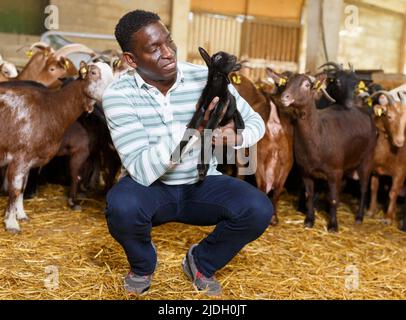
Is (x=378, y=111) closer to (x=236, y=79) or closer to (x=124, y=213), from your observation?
(x=236, y=79)

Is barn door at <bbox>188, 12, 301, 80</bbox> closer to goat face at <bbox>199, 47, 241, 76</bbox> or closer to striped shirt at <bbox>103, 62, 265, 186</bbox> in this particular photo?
striped shirt at <bbox>103, 62, 265, 186</bbox>

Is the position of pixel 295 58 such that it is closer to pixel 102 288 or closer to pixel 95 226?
pixel 95 226

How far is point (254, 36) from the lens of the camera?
15953mm

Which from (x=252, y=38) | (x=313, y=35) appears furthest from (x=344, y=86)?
(x=252, y=38)

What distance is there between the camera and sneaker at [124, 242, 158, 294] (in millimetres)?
3334

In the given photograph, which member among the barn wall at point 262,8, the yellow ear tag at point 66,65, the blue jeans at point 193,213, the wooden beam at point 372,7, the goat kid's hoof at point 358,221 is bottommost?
the goat kid's hoof at point 358,221

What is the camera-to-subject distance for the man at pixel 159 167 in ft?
9.93

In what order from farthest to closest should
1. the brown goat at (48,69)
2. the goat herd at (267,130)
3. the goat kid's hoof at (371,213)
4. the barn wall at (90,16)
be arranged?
the barn wall at (90,16)
the brown goat at (48,69)
the goat kid's hoof at (371,213)
the goat herd at (267,130)

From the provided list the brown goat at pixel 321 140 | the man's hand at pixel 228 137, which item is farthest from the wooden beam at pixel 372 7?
the man's hand at pixel 228 137

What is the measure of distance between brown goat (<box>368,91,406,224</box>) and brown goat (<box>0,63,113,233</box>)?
2.96 m

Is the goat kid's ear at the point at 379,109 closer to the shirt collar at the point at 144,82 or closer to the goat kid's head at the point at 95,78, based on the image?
the goat kid's head at the point at 95,78

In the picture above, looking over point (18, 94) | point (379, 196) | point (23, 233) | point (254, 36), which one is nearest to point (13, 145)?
point (18, 94)

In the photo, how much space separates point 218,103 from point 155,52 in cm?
46

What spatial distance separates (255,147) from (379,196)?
8.31 ft
